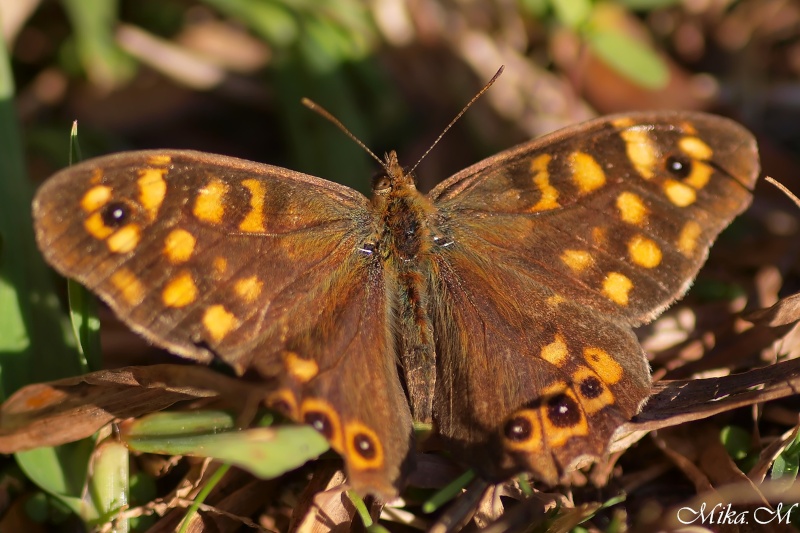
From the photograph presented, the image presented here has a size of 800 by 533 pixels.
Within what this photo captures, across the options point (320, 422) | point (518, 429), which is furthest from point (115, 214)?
point (518, 429)

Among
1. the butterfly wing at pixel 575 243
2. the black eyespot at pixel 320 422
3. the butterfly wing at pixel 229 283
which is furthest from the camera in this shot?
the butterfly wing at pixel 575 243

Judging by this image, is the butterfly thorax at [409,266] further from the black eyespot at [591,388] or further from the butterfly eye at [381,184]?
the black eyespot at [591,388]

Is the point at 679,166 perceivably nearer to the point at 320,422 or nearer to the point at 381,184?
the point at 381,184

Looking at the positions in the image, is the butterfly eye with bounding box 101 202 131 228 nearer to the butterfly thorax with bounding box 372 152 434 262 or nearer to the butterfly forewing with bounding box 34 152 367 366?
the butterfly forewing with bounding box 34 152 367 366

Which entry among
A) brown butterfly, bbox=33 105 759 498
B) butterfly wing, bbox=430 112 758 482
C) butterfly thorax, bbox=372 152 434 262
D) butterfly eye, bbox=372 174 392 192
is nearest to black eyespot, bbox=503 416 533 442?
brown butterfly, bbox=33 105 759 498

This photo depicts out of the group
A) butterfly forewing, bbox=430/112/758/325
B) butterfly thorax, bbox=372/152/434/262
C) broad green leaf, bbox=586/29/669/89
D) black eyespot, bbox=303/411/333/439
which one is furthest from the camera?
broad green leaf, bbox=586/29/669/89

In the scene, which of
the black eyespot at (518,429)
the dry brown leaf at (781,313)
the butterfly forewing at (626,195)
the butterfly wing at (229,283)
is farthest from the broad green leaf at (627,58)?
the black eyespot at (518,429)

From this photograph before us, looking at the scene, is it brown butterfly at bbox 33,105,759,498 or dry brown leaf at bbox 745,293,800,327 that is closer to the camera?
brown butterfly at bbox 33,105,759,498
